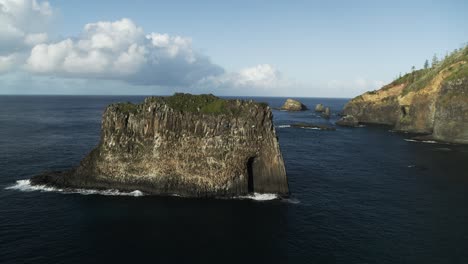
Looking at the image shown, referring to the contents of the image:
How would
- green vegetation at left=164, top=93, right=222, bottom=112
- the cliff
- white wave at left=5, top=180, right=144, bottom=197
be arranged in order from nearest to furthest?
white wave at left=5, top=180, right=144, bottom=197 < green vegetation at left=164, top=93, right=222, bottom=112 < the cliff

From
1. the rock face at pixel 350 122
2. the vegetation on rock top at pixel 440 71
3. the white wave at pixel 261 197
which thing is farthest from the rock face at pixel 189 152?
the rock face at pixel 350 122

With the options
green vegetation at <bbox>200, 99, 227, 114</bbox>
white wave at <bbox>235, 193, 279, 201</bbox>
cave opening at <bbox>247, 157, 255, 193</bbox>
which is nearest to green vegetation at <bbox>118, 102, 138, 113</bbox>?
green vegetation at <bbox>200, 99, 227, 114</bbox>

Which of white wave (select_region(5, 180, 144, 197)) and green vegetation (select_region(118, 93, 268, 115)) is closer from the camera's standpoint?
white wave (select_region(5, 180, 144, 197))

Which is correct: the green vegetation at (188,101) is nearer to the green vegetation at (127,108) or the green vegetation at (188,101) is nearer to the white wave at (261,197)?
the green vegetation at (127,108)

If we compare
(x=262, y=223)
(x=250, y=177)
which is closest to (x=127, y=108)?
(x=250, y=177)

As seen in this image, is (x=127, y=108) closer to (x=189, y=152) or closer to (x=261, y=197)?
(x=189, y=152)

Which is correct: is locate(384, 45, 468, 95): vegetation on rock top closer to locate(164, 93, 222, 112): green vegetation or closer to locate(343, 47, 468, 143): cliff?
locate(343, 47, 468, 143): cliff

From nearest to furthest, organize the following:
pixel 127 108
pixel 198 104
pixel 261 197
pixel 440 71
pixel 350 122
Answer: pixel 261 197, pixel 198 104, pixel 127 108, pixel 440 71, pixel 350 122
